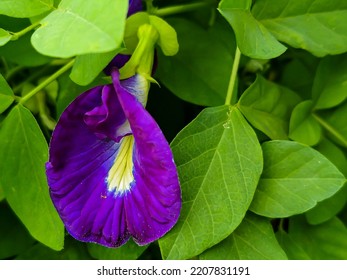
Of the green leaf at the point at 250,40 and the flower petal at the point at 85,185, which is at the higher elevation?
the green leaf at the point at 250,40

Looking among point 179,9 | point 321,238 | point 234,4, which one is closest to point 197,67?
point 179,9

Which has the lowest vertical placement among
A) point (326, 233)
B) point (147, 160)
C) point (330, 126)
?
point (326, 233)

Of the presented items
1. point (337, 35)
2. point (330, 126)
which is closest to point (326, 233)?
point (330, 126)

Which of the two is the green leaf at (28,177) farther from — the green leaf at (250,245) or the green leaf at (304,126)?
the green leaf at (304,126)

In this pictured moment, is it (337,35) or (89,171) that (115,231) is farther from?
(337,35)

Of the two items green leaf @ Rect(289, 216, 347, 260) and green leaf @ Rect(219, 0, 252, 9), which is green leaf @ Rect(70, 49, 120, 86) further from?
green leaf @ Rect(289, 216, 347, 260)

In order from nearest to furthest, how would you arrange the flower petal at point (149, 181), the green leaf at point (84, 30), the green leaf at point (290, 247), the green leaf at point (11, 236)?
the green leaf at point (84, 30)
the flower petal at point (149, 181)
the green leaf at point (290, 247)
the green leaf at point (11, 236)

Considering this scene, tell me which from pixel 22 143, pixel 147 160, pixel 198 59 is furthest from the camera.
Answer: pixel 198 59

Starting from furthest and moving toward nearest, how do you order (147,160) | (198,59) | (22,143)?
(198,59), (22,143), (147,160)

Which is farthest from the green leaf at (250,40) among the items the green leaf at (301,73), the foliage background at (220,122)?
the green leaf at (301,73)
